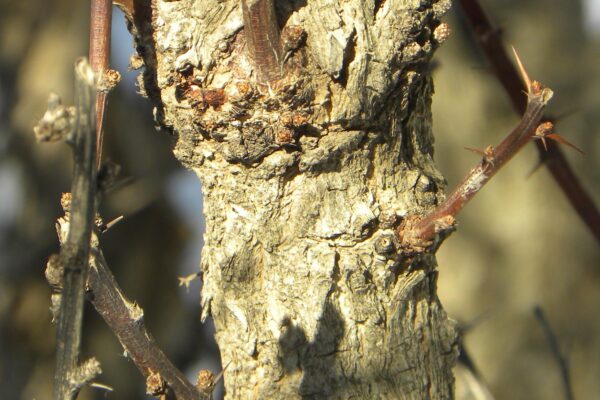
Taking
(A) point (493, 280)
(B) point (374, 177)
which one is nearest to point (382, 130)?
(B) point (374, 177)

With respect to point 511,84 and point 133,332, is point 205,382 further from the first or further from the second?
point 511,84

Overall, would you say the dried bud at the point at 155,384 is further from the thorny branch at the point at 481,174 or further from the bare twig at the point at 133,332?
the thorny branch at the point at 481,174

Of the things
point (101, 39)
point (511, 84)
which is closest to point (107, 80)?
point (101, 39)

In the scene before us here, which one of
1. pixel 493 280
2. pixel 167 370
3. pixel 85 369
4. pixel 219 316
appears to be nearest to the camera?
pixel 85 369

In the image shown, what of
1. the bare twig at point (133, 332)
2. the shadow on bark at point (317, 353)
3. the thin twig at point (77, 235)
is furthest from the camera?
the shadow on bark at point (317, 353)

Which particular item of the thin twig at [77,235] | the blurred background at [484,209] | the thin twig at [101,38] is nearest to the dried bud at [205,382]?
the thin twig at [77,235]

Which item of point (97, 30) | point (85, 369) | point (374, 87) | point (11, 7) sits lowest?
point (85, 369)

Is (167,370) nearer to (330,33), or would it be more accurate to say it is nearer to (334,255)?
(334,255)
